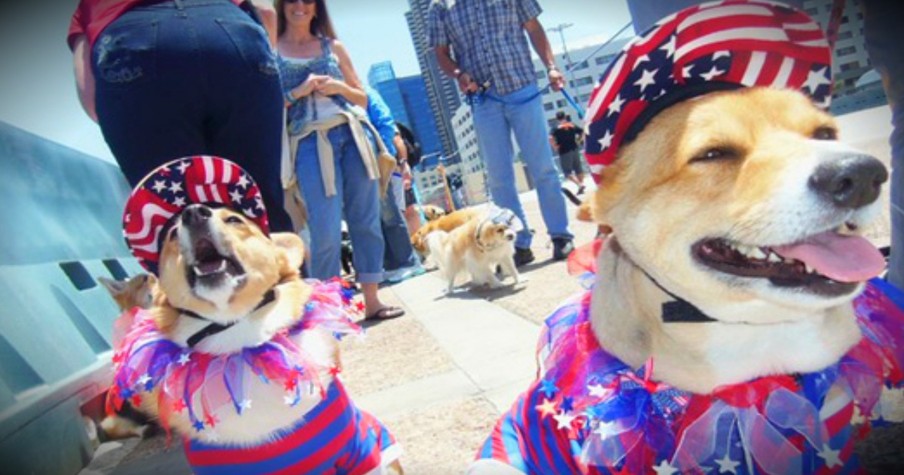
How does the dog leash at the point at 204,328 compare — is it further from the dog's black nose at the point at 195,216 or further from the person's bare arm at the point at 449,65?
the person's bare arm at the point at 449,65

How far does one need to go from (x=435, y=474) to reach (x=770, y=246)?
125 cm

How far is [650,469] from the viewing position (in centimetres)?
135

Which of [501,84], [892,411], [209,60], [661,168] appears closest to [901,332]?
[892,411]

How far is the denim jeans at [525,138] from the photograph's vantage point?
193 inches

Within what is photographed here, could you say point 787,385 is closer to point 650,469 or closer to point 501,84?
point 650,469

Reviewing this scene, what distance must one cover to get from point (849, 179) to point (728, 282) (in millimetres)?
313

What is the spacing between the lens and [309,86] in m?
3.89

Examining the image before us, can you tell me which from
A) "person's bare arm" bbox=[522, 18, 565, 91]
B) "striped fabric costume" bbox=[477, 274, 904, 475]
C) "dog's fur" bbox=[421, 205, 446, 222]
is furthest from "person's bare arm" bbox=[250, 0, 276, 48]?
"dog's fur" bbox=[421, 205, 446, 222]

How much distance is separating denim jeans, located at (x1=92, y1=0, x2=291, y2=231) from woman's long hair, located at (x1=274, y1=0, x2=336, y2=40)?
5.37ft

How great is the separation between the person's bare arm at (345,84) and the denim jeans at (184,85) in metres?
1.50

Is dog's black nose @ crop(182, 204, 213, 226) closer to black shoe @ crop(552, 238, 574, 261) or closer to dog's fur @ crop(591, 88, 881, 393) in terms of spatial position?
dog's fur @ crop(591, 88, 881, 393)

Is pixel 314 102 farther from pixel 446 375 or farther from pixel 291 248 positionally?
pixel 446 375

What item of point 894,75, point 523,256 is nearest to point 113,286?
point 523,256

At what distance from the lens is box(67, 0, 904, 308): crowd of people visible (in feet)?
7.00
